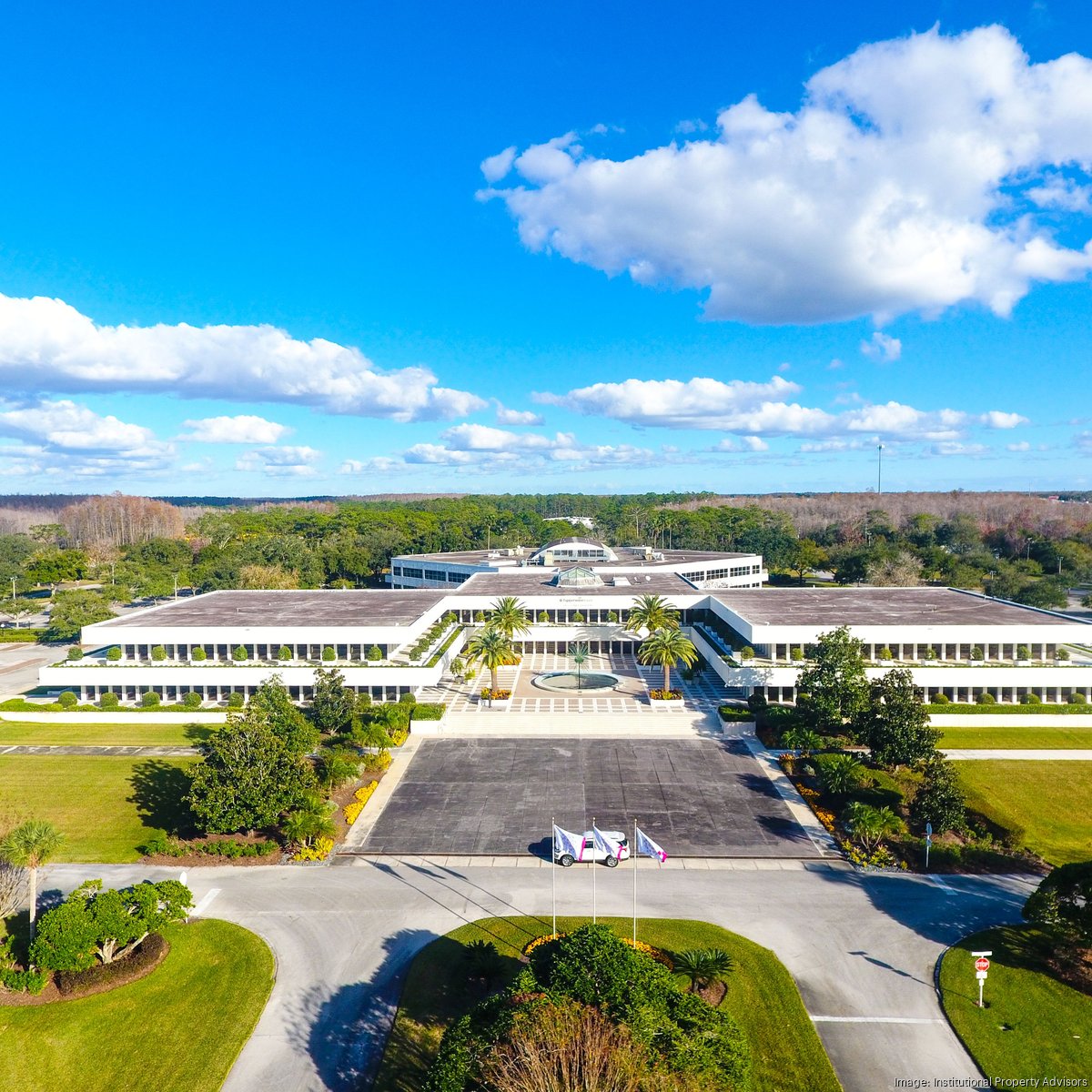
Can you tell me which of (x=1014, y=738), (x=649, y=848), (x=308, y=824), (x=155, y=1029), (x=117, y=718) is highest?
(x=649, y=848)

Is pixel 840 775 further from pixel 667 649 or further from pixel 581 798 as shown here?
pixel 667 649

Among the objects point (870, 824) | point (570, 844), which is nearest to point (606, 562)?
point (870, 824)

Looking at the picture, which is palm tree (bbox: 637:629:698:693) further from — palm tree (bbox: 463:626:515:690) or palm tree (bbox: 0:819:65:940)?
palm tree (bbox: 0:819:65:940)

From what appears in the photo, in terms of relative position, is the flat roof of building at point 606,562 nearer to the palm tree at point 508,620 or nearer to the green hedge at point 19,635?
the palm tree at point 508,620

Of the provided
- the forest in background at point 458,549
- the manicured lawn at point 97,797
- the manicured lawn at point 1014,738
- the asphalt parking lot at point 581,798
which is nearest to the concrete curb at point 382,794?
the asphalt parking lot at point 581,798

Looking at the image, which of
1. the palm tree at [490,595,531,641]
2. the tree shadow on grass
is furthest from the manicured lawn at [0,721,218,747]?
the palm tree at [490,595,531,641]
